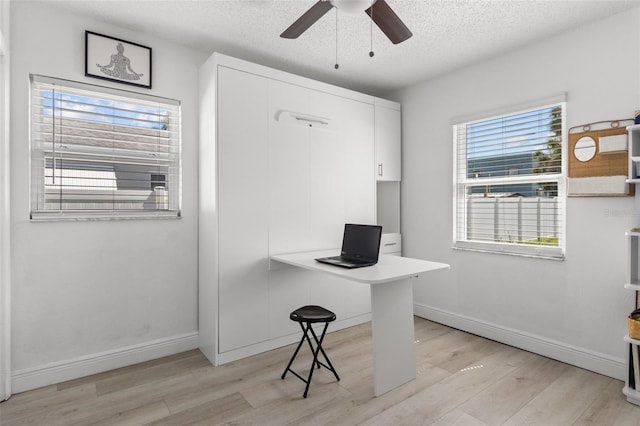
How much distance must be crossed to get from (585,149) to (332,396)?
2.65m

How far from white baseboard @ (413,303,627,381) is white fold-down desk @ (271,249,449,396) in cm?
118

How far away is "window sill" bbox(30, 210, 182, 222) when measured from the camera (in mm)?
2535

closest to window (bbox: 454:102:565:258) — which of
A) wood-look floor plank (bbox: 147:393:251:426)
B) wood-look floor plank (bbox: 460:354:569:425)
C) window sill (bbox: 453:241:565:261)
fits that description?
window sill (bbox: 453:241:565:261)

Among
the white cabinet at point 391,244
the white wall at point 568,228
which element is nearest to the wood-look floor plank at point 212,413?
the white cabinet at point 391,244

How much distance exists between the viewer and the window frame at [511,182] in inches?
115

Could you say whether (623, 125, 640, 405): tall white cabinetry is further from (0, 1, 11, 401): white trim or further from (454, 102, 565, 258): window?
(0, 1, 11, 401): white trim

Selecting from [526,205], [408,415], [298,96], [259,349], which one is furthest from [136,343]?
[526,205]

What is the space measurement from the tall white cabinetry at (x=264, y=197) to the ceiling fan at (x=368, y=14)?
36.6 inches

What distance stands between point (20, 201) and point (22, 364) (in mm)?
1138

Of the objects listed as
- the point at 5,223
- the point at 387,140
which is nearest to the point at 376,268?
the point at 387,140

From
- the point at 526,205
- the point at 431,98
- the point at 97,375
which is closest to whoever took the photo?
the point at 97,375

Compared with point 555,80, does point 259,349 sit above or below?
below

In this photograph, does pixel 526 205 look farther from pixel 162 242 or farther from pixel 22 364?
pixel 22 364

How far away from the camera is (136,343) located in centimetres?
291
